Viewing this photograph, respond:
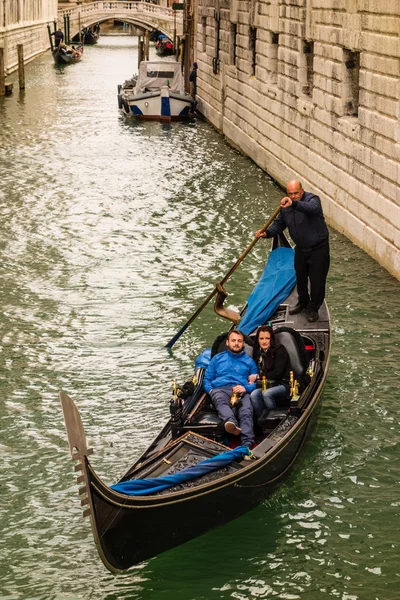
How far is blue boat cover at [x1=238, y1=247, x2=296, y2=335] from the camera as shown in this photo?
930cm

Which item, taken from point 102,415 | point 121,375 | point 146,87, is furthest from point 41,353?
point 146,87

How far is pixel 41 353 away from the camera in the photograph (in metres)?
10.0

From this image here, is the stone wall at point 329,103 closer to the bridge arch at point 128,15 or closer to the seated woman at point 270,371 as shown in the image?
the seated woman at point 270,371

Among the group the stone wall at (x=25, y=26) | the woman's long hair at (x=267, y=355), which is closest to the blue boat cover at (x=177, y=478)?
the woman's long hair at (x=267, y=355)

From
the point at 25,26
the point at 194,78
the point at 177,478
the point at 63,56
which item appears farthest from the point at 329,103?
the point at 25,26

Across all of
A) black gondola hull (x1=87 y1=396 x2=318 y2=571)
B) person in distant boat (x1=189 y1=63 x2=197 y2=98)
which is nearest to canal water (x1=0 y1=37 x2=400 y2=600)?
black gondola hull (x1=87 y1=396 x2=318 y2=571)

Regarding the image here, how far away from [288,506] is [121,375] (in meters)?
2.74

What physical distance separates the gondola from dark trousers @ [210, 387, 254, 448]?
0.28 feet

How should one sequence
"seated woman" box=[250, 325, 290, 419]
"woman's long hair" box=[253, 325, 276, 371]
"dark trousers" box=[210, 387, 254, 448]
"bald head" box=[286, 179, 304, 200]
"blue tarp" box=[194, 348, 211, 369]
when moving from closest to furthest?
"dark trousers" box=[210, 387, 254, 448], "seated woman" box=[250, 325, 290, 419], "woman's long hair" box=[253, 325, 276, 371], "blue tarp" box=[194, 348, 211, 369], "bald head" box=[286, 179, 304, 200]

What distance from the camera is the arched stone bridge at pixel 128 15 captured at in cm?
5791

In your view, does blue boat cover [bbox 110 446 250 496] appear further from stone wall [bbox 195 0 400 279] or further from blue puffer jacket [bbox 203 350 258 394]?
stone wall [bbox 195 0 400 279]

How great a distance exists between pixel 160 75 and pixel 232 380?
2182 centimetres

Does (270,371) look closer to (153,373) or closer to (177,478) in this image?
(153,373)

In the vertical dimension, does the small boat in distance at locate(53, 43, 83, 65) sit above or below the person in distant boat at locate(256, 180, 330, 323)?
above
